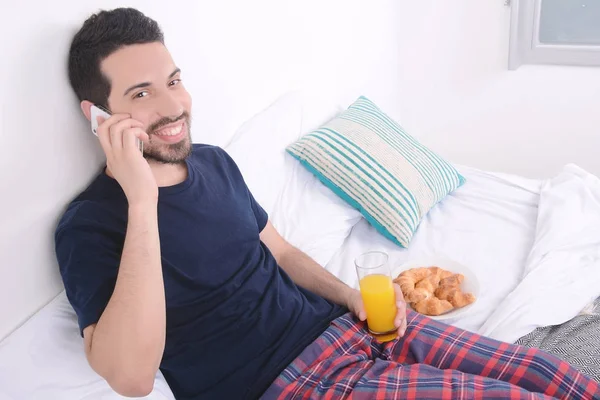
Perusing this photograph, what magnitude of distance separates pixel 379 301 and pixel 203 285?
1.26 feet

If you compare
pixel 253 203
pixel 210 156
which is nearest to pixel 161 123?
pixel 210 156

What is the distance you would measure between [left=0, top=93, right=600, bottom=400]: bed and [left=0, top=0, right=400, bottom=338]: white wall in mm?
92

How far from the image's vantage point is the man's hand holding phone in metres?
1.17

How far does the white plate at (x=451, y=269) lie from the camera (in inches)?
62.7

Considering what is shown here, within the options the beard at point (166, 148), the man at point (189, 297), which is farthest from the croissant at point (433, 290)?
the beard at point (166, 148)

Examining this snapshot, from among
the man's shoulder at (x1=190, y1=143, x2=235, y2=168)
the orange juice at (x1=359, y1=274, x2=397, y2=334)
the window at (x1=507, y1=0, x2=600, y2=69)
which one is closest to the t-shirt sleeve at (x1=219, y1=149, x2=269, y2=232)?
the man's shoulder at (x1=190, y1=143, x2=235, y2=168)

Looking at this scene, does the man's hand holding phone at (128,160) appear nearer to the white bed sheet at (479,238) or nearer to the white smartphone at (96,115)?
the white smartphone at (96,115)

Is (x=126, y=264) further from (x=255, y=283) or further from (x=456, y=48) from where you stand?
(x=456, y=48)

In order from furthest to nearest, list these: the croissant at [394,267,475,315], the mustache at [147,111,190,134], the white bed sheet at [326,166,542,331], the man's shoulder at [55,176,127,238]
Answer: the white bed sheet at [326,166,542,331], the croissant at [394,267,475,315], the mustache at [147,111,190,134], the man's shoulder at [55,176,127,238]

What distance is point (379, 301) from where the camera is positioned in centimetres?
141

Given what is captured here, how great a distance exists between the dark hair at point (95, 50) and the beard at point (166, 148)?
0.11 meters

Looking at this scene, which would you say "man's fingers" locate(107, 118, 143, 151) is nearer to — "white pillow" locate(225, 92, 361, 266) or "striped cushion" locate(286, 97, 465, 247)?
"white pillow" locate(225, 92, 361, 266)

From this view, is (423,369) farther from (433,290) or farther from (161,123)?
(161,123)

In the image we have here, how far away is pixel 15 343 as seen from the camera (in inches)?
45.1
